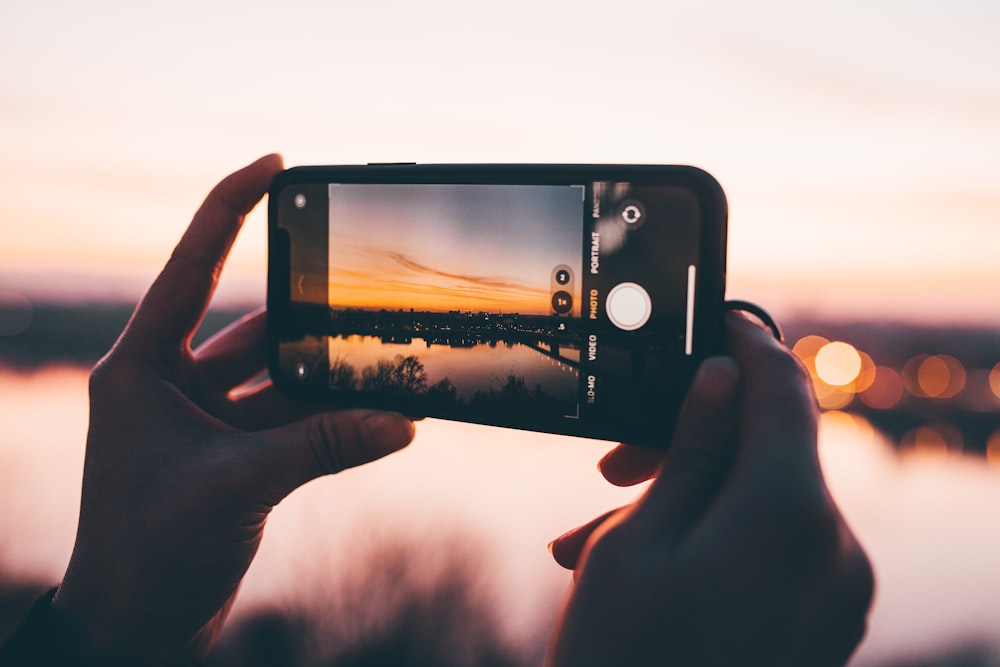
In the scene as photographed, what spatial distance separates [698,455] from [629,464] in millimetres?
735

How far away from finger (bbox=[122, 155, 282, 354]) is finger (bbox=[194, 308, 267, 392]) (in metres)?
0.13


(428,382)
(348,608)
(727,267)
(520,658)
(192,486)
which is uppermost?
(727,267)

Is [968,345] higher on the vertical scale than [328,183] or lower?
lower

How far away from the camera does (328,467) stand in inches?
64.6

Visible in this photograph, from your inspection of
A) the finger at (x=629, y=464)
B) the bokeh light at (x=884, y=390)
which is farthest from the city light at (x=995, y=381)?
the finger at (x=629, y=464)

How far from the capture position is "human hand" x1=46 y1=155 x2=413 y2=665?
1582 mm

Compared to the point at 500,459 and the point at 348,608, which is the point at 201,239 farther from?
the point at 500,459

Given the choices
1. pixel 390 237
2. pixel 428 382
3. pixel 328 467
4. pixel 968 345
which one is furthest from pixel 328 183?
pixel 968 345

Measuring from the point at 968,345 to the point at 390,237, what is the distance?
90.5m

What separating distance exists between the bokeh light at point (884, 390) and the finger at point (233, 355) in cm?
8705

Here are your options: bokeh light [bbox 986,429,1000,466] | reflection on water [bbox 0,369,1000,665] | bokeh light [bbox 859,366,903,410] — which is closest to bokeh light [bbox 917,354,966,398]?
bokeh light [bbox 859,366,903,410]

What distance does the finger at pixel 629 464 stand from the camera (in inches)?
66.2

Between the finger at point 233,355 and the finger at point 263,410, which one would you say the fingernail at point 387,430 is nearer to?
the finger at point 263,410

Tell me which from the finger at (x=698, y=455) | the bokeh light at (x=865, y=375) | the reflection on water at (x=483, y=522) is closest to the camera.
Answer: the finger at (x=698, y=455)
